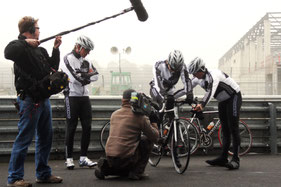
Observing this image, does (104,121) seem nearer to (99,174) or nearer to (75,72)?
(75,72)

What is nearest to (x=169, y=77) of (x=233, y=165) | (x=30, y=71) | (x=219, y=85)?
(x=219, y=85)

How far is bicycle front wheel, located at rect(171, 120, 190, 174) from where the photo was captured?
5.37 meters

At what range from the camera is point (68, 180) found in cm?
487

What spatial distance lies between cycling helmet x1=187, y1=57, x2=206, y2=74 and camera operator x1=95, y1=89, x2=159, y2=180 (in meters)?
1.41

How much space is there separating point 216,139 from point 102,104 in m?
2.49

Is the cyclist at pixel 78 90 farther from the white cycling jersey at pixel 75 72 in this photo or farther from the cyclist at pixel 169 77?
the cyclist at pixel 169 77

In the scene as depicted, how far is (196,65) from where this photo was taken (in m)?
5.81

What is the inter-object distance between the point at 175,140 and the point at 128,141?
1.07m

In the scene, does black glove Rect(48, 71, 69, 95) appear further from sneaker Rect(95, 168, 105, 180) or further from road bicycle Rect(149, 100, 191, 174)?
road bicycle Rect(149, 100, 191, 174)

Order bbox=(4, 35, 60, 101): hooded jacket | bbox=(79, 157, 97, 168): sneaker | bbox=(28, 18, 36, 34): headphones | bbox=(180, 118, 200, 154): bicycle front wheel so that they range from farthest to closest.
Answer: bbox=(180, 118, 200, 154): bicycle front wheel → bbox=(79, 157, 97, 168): sneaker → bbox=(28, 18, 36, 34): headphones → bbox=(4, 35, 60, 101): hooded jacket

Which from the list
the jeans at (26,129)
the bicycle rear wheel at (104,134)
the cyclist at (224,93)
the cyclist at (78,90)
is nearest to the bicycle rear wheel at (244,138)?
the cyclist at (224,93)

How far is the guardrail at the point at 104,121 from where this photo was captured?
726 cm

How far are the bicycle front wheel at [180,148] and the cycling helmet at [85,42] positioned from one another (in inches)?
71.3

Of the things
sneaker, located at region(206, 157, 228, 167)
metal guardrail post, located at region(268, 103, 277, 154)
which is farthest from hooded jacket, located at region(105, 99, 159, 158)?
metal guardrail post, located at region(268, 103, 277, 154)
